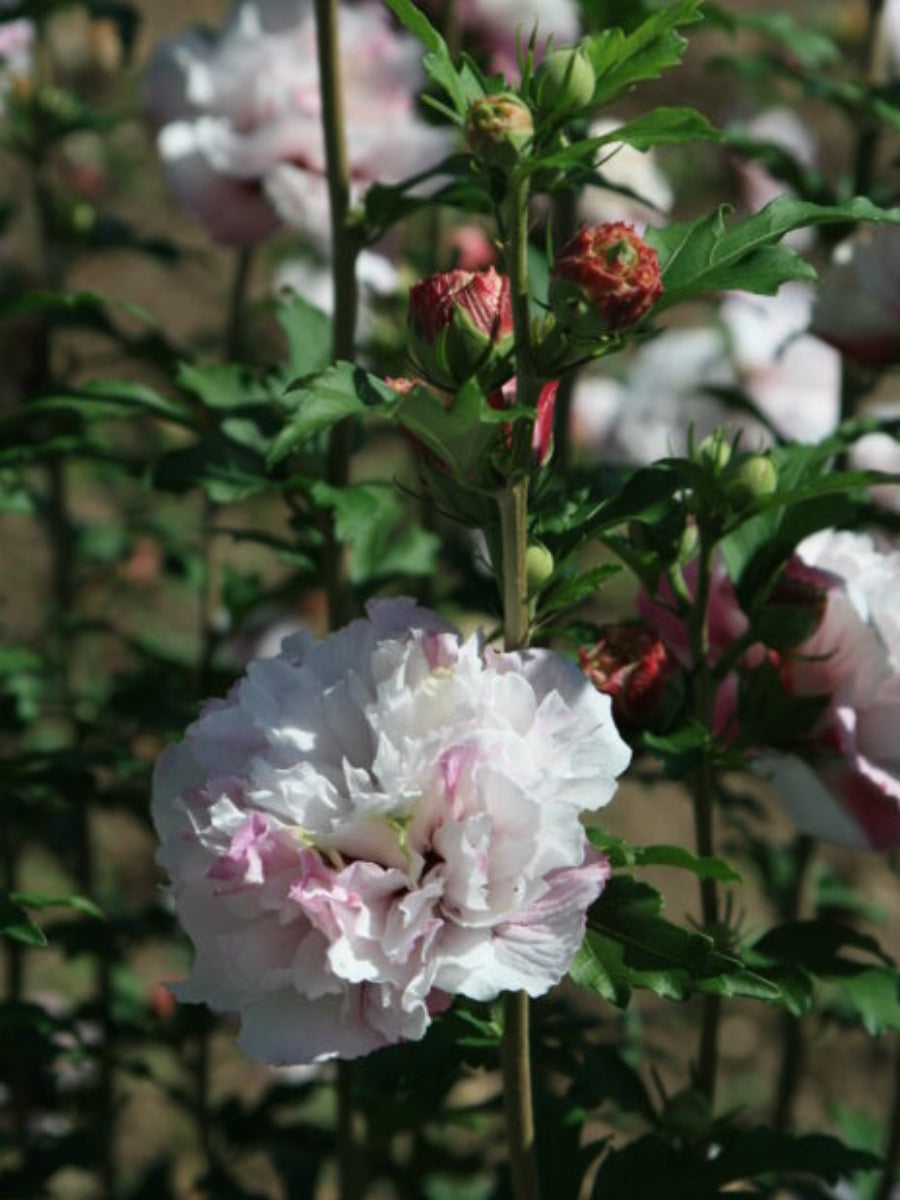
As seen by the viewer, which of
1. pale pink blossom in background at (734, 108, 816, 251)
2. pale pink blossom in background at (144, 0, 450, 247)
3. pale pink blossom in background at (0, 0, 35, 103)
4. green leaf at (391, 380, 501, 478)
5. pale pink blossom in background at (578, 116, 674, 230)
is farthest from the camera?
pale pink blossom in background at (734, 108, 816, 251)

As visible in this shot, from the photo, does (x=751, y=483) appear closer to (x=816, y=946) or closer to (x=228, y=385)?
(x=816, y=946)

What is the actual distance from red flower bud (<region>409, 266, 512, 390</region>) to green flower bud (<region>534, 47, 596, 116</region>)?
0.31ft

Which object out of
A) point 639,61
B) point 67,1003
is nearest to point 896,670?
point 639,61

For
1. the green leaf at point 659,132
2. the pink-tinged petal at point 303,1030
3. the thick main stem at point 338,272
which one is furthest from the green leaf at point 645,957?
the thick main stem at point 338,272

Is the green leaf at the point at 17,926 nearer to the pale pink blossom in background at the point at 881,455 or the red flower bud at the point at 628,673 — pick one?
the red flower bud at the point at 628,673

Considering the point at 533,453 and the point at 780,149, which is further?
the point at 780,149

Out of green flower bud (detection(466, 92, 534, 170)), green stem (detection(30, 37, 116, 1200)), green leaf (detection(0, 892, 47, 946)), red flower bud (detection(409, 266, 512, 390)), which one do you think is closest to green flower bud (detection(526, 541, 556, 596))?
red flower bud (detection(409, 266, 512, 390))

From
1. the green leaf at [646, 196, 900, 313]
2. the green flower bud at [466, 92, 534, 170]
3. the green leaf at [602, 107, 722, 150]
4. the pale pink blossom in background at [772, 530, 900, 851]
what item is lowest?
the pale pink blossom in background at [772, 530, 900, 851]

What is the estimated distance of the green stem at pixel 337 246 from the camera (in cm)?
153

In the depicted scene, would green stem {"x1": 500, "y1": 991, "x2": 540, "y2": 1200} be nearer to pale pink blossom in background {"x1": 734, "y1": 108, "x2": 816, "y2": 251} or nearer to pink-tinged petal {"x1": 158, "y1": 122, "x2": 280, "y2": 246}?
pink-tinged petal {"x1": 158, "y1": 122, "x2": 280, "y2": 246}

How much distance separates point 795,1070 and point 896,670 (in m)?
0.94

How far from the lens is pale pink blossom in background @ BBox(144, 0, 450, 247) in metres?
1.76

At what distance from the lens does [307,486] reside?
1474 mm

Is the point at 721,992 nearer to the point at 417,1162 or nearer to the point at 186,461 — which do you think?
the point at 186,461
